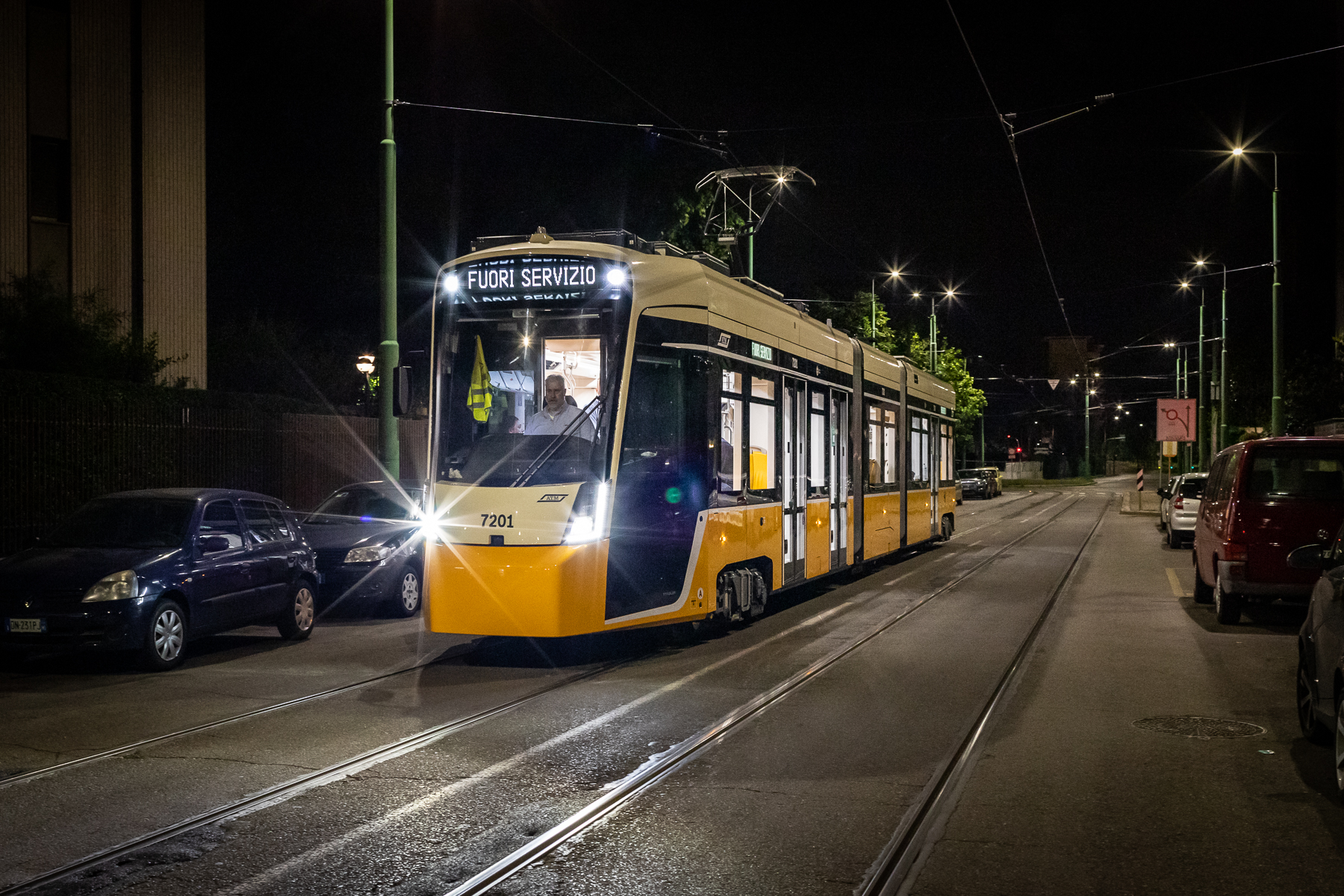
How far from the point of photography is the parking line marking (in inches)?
636

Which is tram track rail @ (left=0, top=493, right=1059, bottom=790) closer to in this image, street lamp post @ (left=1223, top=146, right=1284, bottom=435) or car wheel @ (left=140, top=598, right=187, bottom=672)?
car wheel @ (left=140, top=598, right=187, bottom=672)

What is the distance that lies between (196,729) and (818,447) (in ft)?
27.9

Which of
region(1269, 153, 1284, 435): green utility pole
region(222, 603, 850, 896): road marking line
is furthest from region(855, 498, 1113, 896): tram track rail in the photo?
region(1269, 153, 1284, 435): green utility pole

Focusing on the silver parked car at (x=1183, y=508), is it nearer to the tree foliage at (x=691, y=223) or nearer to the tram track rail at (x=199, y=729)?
the tree foliage at (x=691, y=223)

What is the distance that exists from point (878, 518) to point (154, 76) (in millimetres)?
17826

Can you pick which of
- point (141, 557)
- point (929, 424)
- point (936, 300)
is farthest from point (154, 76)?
point (936, 300)

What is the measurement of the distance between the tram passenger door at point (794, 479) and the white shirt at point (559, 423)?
376 cm

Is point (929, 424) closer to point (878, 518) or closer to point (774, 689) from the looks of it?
point (878, 518)

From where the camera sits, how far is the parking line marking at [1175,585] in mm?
16156

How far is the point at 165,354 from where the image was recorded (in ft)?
86.3

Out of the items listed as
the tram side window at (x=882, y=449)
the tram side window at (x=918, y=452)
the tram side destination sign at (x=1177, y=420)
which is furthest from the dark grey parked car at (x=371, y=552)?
the tram side destination sign at (x=1177, y=420)

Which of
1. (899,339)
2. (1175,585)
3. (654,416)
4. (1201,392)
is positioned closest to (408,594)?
(654,416)

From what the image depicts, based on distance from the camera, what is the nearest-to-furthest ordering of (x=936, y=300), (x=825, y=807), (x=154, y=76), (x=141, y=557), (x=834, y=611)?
(x=825, y=807)
(x=141, y=557)
(x=834, y=611)
(x=154, y=76)
(x=936, y=300)

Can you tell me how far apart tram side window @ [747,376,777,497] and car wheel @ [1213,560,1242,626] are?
15.2 feet
